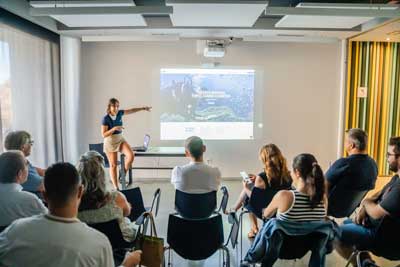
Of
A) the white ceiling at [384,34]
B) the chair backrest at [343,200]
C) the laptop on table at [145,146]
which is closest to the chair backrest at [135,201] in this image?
the chair backrest at [343,200]

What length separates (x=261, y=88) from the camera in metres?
6.50

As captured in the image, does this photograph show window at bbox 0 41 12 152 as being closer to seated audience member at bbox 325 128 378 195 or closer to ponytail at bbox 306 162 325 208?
ponytail at bbox 306 162 325 208

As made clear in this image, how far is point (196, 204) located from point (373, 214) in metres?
1.39

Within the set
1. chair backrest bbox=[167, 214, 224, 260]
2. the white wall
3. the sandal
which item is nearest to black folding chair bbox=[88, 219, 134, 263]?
chair backrest bbox=[167, 214, 224, 260]

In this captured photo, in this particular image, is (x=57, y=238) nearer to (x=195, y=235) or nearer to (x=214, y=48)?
(x=195, y=235)

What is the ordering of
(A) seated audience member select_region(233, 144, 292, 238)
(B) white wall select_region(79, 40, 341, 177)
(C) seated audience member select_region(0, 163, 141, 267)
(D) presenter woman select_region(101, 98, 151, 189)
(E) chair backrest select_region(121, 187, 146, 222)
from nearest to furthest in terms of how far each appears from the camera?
(C) seated audience member select_region(0, 163, 141, 267) → (E) chair backrest select_region(121, 187, 146, 222) → (A) seated audience member select_region(233, 144, 292, 238) → (D) presenter woman select_region(101, 98, 151, 189) → (B) white wall select_region(79, 40, 341, 177)

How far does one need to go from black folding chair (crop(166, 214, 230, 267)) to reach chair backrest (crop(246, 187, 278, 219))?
704 mm

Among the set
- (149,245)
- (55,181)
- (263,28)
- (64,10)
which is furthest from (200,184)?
(263,28)

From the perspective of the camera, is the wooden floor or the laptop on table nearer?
the wooden floor

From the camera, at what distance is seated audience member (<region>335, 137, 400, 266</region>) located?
2389mm

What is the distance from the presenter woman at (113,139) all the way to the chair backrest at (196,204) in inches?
97.4

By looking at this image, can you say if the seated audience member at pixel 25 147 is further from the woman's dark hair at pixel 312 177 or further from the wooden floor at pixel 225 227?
the woman's dark hair at pixel 312 177

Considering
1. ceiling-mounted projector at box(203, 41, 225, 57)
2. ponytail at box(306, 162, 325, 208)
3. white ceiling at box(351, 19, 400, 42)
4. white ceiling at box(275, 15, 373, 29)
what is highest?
white ceiling at box(275, 15, 373, 29)

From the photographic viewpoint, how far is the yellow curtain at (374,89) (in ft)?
19.8
